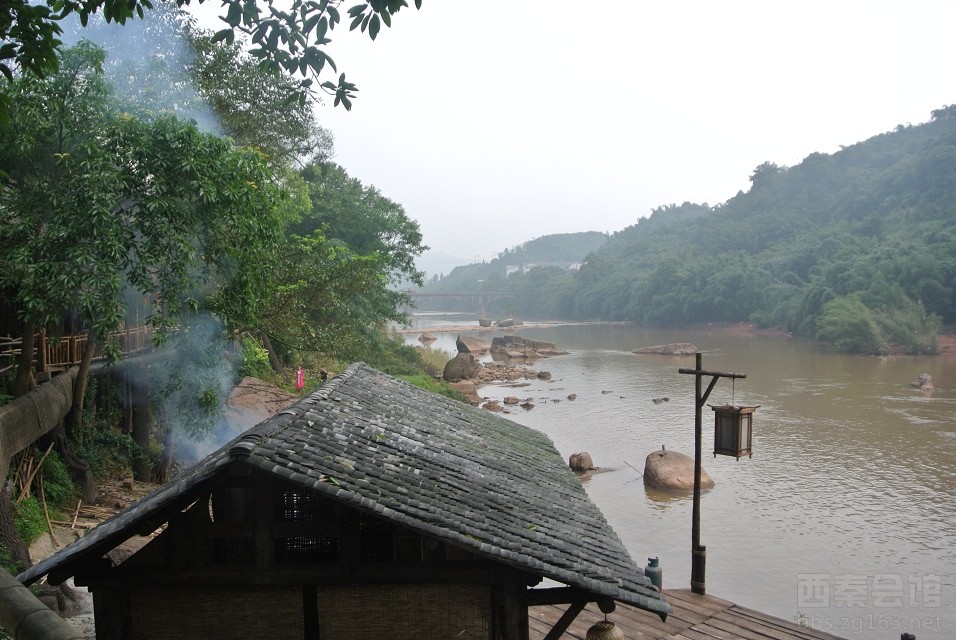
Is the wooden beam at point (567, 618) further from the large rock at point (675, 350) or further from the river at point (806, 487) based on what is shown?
the large rock at point (675, 350)

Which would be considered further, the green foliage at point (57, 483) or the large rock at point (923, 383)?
the large rock at point (923, 383)

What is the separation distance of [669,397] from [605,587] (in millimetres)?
26749

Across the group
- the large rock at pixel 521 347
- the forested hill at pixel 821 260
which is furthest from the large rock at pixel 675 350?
the forested hill at pixel 821 260

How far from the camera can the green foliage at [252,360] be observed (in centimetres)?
1872

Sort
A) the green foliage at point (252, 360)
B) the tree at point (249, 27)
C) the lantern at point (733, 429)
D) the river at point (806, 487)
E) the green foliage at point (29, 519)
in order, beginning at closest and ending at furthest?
the tree at point (249, 27)
the green foliage at point (29, 519)
the lantern at point (733, 429)
the river at point (806, 487)
the green foliage at point (252, 360)

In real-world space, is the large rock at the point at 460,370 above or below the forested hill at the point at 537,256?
below

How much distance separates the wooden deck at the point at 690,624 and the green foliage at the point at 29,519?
21.9ft

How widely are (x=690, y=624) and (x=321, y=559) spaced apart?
214 inches

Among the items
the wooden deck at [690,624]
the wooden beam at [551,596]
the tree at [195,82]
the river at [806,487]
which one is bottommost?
the river at [806,487]

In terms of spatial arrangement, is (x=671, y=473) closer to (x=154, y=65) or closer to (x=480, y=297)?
(x=154, y=65)

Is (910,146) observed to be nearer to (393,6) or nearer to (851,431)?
(851,431)

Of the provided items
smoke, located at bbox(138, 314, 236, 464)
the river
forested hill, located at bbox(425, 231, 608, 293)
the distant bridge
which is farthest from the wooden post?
forested hill, located at bbox(425, 231, 608, 293)

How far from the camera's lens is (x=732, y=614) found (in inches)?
348

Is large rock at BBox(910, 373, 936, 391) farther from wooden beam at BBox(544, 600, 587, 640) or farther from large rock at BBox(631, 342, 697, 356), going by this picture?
wooden beam at BBox(544, 600, 587, 640)
